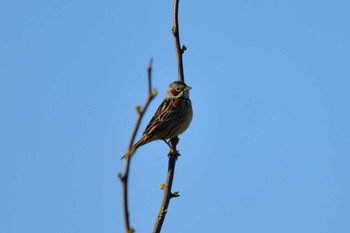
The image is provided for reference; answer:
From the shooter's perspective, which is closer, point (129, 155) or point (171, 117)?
point (129, 155)

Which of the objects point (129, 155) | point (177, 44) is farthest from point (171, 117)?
point (129, 155)

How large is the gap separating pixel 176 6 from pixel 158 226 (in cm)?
269

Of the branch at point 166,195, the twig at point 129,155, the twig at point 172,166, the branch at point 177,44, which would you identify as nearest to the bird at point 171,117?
the branch at point 177,44

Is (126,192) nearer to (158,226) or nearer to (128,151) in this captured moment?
(128,151)

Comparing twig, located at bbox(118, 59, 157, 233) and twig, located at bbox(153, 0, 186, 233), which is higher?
twig, located at bbox(153, 0, 186, 233)

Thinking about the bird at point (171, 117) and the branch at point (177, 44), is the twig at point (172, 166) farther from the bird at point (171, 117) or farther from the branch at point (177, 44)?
the bird at point (171, 117)

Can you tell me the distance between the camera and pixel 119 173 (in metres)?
3.55

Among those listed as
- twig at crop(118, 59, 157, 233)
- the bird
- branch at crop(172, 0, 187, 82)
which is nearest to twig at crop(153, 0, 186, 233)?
branch at crop(172, 0, 187, 82)

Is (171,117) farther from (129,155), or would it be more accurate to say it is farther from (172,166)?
(129,155)

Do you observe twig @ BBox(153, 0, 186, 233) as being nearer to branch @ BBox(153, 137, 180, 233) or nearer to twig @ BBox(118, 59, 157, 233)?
branch @ BBox(153, 137, 180, 233)

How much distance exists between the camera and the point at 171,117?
12.4 meters

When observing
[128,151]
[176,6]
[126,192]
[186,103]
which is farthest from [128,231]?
[186,103]

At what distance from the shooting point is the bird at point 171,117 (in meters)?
12.1

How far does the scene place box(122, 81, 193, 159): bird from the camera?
39.7 feet
